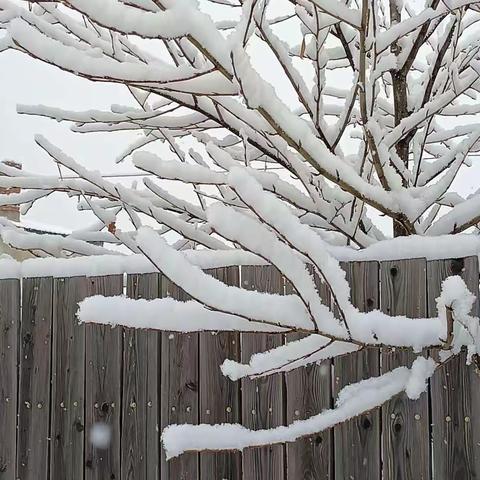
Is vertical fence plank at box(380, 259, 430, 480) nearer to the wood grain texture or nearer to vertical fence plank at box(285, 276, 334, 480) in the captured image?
vertical fence plank at box(285, 276, 334, 480)

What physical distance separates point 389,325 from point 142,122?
1.05m

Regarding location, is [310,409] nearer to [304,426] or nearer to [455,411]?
[455,411]

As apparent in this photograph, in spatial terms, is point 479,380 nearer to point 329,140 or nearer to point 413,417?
point 413,417

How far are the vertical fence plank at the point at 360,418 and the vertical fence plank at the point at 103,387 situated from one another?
754 mm

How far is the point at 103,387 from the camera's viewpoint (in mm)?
2129

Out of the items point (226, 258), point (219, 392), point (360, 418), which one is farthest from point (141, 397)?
point (360, 418)

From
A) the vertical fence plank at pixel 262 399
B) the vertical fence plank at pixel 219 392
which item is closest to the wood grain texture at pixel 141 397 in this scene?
the vertical fence plank at pixel 219 392

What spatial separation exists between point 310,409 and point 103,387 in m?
0.73

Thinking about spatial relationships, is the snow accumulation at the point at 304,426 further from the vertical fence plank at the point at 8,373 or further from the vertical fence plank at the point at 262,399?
the vertical fence plank at the point at 8,373

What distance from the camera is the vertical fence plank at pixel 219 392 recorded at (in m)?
1.95

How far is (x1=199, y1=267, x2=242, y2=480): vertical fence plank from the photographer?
195 cm

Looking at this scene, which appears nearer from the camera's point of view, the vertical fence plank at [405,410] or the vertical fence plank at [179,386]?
the vertical fence plank at [405,410]

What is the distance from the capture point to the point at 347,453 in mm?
1807

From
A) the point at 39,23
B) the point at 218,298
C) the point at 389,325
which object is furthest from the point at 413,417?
the point at 39,23
